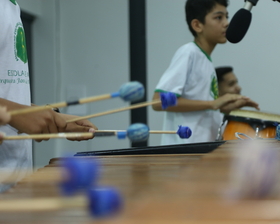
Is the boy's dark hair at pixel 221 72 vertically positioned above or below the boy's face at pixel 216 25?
below

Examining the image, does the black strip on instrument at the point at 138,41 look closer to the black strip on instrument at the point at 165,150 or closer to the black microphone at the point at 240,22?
the black microphone at the point at 240,22

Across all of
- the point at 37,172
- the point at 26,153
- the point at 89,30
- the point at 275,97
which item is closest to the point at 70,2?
the point at 89,30

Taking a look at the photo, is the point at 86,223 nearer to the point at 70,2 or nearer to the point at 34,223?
the point at 34,223

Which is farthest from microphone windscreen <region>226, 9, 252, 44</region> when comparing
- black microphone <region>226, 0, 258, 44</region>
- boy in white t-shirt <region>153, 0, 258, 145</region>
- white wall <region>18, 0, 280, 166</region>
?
white wall <region>18, 0, 280, 166</region>

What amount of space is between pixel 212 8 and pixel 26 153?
139cm

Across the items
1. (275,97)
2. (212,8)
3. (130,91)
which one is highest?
(212,8)

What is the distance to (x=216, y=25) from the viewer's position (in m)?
2.22

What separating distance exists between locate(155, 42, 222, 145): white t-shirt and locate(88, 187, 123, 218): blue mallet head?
1.62 metres

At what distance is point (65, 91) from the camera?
12.2 feet

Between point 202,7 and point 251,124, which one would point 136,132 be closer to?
point 251,124

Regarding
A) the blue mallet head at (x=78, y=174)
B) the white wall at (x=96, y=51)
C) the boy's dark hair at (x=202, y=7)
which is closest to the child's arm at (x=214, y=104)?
the boy's dark hair at (x=202, y=7)

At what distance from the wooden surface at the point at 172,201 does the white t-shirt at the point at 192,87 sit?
4.15ft

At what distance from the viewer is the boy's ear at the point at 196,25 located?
2264 mm

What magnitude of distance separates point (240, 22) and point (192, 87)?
0.76 metres
